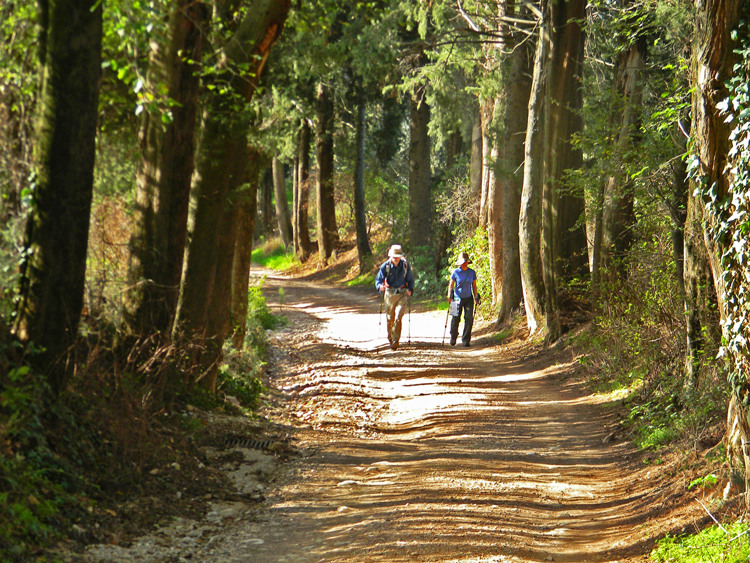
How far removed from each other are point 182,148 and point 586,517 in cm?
530

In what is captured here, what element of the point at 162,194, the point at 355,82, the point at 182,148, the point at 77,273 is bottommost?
the point at 77,273

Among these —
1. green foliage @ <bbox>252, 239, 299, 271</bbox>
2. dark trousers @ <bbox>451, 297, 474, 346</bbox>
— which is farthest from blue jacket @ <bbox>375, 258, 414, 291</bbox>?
green foliage @ <bbox>252, 239, 299, 271</bbox>

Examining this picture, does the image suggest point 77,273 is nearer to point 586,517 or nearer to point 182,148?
point 182,148

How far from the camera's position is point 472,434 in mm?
8750

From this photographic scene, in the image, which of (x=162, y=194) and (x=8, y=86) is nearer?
(x=8, y=86)

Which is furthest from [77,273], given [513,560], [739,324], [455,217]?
[455,217]

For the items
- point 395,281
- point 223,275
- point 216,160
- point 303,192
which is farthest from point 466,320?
point 303,192

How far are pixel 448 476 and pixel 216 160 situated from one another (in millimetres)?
4448

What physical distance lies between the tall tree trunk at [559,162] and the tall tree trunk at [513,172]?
2445 millimetres

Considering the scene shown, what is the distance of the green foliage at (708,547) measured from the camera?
4566 millimetres

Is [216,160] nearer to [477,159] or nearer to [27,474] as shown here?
[27,474]

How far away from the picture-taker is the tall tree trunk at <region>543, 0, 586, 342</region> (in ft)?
45.3

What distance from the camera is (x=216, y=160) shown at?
8.51 metres

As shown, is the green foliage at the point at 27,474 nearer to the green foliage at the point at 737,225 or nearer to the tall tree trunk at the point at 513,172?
the green foliage at the point at 737,225
